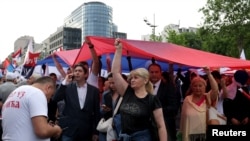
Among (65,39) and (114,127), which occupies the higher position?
(65,39)

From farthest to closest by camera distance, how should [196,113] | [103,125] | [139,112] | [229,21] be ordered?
[229,21]
[196,113]
[103,125]
[139,112]

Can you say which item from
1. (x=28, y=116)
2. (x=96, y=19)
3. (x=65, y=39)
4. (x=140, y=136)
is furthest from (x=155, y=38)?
Answer: (x=96, y=19)

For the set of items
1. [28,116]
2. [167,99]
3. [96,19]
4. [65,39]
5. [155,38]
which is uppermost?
[96,19]

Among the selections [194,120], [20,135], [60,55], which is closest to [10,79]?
[60,55]

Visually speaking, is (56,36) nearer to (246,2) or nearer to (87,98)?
(246,2)

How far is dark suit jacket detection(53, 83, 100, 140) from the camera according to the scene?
17.7 feet

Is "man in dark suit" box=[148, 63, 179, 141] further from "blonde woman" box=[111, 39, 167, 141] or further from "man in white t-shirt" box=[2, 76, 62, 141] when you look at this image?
"man in white t-shirt" box=[2, 76, 62, 141]

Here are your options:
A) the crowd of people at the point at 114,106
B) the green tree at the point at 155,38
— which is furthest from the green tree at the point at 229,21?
the crowd of people at the point at 114,106

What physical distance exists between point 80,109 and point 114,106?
58 cm

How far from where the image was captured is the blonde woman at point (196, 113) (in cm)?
591

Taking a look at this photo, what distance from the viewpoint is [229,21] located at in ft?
89.5

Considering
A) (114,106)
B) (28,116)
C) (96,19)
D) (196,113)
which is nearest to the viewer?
(28,116)

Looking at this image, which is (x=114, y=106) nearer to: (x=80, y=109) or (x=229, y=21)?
(x=80, y=109)

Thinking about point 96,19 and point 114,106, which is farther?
point 96,19
